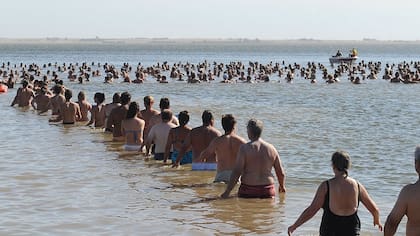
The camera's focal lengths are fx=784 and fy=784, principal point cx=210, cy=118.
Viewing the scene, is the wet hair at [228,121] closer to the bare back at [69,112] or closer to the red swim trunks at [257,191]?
the red swim trunks at [257,191]

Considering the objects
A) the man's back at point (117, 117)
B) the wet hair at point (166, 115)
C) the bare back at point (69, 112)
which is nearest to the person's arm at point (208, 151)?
the wet hair at point (166, 115)

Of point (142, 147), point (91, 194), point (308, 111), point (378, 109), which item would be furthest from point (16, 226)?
point (378, 109)

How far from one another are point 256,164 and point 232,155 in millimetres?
1387

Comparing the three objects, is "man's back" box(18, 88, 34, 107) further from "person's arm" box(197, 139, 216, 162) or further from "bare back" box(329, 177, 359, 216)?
"bare back" box(329, 177, 359, 216)

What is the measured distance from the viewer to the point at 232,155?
11.4 meters

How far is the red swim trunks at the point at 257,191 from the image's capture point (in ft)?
34.0

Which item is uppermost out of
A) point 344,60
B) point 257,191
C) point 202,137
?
point 202,137

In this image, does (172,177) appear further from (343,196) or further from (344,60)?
(344,60)

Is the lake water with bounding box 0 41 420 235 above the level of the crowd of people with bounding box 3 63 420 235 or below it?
below

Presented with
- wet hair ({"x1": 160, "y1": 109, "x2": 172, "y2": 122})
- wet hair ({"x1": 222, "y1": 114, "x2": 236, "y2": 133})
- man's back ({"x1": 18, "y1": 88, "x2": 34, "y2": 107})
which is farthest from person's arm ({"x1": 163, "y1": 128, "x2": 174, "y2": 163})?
man's back ({"x1": 18, "y1": 88, "x2": 34, "y2": 107})

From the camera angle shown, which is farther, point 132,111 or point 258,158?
point 132,111

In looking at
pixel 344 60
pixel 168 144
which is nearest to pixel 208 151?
pixel 168 144

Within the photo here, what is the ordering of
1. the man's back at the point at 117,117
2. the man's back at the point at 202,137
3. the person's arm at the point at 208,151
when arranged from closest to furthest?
the person's arm at the point at 208,151, the man's back at the point at 202,137, the man's back at the point at 117,117

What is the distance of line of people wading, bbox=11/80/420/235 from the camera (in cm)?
746
